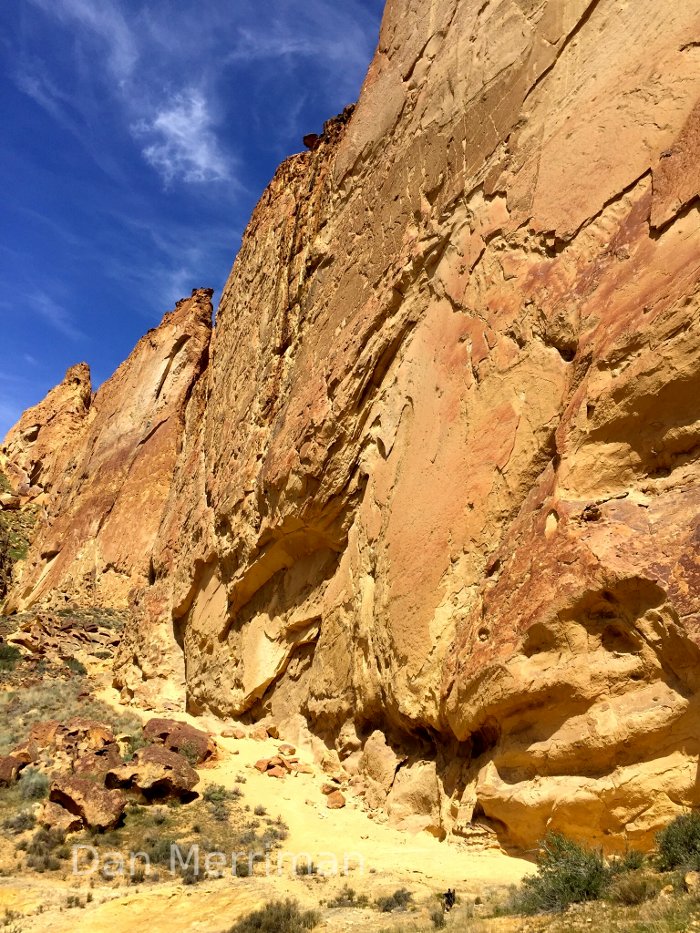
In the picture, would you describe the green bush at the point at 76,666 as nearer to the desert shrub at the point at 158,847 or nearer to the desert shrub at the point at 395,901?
the desert shrub at the point at 158,847

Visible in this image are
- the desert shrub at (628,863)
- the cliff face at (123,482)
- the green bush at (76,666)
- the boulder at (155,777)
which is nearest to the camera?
the desert shrub at (628,863)

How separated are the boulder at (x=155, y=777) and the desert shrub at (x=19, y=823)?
123cm

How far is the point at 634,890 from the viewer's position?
4754mm

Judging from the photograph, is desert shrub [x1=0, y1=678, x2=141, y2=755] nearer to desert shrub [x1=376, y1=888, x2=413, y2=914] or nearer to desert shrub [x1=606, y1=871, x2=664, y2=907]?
desert shrub [x1=376, y1=888, x2=413, y2=914]

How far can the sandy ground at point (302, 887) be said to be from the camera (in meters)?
6.25

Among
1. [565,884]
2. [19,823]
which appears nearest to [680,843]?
[565,884]

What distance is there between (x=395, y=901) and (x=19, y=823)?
5206mm

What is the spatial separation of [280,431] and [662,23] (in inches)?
380

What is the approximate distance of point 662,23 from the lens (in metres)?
8.19

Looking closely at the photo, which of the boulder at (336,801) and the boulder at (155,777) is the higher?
the boulder at (155,777)

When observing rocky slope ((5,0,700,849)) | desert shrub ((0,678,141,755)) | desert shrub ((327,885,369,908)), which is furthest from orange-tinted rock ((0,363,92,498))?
desert shrub ((327,885,369,908))

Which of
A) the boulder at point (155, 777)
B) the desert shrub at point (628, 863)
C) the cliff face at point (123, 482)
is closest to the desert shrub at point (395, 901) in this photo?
the desert shrub at point (628, 863)

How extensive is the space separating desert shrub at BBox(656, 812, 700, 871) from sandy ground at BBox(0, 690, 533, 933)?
1677 mm

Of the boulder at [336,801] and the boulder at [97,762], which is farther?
the boulder at [97,762]
